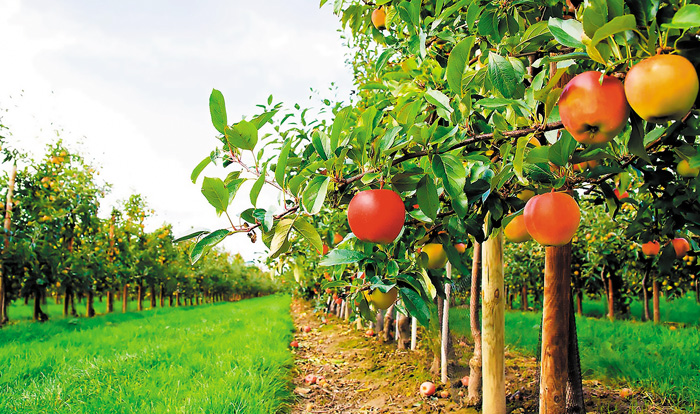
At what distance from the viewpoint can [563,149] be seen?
3.17 feet

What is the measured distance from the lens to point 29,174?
7.76 m

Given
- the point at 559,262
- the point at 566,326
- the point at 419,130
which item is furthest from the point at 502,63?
the point at 566,326

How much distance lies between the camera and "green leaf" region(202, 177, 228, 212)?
950mm

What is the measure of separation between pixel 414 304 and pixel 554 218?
44cm

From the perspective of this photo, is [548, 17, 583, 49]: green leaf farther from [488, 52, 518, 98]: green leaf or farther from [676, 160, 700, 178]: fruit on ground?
[676, 160, 700, 178]: fruit on ground

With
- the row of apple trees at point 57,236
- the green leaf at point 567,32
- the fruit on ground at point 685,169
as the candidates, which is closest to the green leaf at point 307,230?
the green leaf at point 567,32

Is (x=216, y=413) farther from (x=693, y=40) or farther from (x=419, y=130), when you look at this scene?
(x=693, y=40)

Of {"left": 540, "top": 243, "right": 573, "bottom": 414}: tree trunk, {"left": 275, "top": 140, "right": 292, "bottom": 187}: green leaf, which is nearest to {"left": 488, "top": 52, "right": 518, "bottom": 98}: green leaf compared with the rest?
{"left": 275, "top": 140, "right": 292, "bottom": 187}: green leaf

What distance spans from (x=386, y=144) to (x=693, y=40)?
60 cm

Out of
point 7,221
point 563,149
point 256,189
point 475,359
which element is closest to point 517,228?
point 563,149

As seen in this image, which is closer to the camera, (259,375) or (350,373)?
(259,375)

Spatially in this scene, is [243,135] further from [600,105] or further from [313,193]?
[600,105]

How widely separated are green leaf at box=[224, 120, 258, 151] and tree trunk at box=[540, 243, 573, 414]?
1.53 metres

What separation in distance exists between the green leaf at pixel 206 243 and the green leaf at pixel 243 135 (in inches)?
8.7
